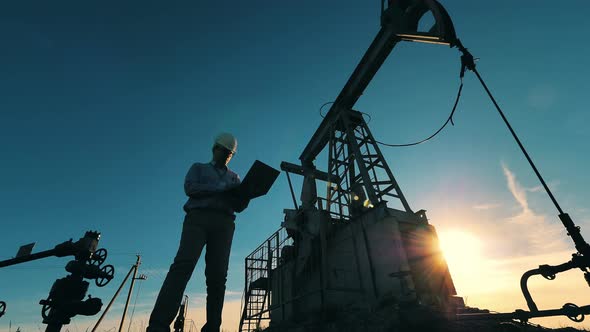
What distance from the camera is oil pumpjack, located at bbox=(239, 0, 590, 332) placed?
467cm

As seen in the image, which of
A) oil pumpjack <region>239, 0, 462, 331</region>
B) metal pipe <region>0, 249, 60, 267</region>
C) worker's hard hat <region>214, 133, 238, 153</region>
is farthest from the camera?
oil pumpjack <region>239, 0, 462, 331</region>

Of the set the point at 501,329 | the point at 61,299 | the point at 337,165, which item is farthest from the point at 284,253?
the point at 61,299

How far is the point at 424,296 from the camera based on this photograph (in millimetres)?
6914

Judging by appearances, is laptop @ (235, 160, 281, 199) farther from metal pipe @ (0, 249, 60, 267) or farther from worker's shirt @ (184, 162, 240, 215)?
metal pipe @ (0, 249, 60, 267)

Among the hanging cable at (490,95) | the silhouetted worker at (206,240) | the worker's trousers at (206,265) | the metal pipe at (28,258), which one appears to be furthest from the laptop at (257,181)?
the hanging cable at (490,95)

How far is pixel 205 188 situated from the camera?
9.09 feet

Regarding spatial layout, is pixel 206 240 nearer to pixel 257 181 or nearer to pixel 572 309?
pixel 257 181

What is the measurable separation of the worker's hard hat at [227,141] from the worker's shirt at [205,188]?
316 millimetres

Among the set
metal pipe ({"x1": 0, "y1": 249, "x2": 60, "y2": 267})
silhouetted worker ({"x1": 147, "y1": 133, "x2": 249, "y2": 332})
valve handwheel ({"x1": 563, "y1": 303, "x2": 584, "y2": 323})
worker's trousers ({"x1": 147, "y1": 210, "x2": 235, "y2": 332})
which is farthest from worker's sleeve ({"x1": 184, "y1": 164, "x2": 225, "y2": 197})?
valve handwheel ({"x1": 563, "y1": 303, "x2": 584, "y2": 323})

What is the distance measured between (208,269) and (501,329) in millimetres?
4352

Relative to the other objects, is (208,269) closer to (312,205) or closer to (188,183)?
(188,183)

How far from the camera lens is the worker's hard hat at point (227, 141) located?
3264mm

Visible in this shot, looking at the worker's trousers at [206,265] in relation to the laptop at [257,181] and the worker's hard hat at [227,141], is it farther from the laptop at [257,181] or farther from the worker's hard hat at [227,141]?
the worker's hard hat at [227,141]

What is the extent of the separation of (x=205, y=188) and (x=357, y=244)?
22.3ft
